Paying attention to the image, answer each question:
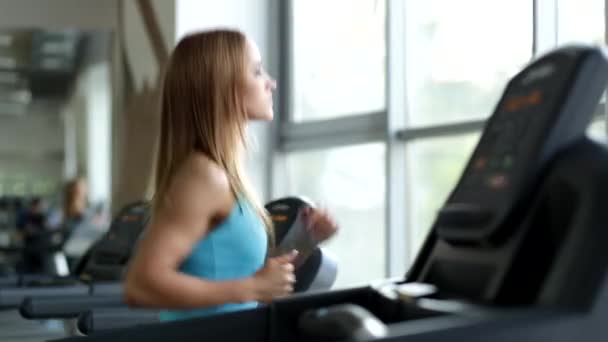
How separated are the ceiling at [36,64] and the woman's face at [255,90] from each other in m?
6.65

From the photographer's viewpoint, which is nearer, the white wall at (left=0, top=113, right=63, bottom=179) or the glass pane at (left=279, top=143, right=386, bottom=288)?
the glass pane at (left=279, top=143, right=386, bottom=288)

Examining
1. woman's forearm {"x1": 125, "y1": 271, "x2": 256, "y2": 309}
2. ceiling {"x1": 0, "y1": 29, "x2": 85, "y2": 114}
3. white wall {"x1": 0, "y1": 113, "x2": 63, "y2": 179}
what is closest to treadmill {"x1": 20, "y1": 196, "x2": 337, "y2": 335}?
woman's forearm {"x1": 125, "y1": 271, "x2": 256, "y2": 309}

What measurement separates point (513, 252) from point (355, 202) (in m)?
3.07

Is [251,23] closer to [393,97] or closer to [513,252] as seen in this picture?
[393,97]

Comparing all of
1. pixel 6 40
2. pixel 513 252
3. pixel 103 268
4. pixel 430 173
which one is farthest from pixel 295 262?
pixel 6 40

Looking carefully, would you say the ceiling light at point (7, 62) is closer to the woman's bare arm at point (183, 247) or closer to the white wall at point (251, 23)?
the white wall at point (251, 23)

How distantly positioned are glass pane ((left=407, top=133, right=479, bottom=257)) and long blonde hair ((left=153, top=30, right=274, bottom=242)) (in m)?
1.83

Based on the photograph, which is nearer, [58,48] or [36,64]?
[58,48]

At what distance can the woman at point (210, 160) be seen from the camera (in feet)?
4.85

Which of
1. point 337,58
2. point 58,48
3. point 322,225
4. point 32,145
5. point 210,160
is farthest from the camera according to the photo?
point 32,145

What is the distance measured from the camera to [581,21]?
9.09 ft

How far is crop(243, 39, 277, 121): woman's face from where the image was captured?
5.14 feet

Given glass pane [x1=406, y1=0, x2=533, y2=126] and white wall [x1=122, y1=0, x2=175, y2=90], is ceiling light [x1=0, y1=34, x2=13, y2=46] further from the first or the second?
glass pane [x1=406, y1=0, x2=533, y2=126]

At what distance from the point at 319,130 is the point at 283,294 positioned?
10.1 ft
